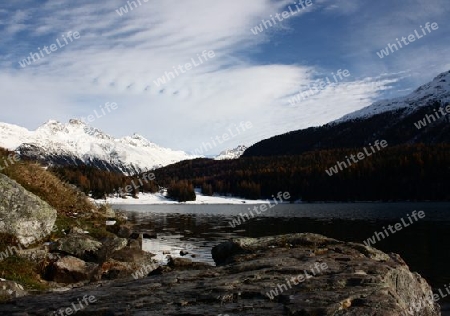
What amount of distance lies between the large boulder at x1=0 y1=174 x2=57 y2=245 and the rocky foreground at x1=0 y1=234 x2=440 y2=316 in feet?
27.9

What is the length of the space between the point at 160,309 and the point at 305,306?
3.37 metres

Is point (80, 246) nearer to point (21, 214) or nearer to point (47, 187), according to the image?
point (21, 214)

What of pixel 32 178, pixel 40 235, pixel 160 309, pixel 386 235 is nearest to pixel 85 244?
pixel 40 235

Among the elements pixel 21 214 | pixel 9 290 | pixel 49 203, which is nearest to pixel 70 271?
pixel 21 214

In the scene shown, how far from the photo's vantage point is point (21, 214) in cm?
2003

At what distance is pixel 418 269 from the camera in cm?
3434

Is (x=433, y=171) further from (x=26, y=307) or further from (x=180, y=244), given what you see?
(x=26, y=307)

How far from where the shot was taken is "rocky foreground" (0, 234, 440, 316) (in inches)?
376

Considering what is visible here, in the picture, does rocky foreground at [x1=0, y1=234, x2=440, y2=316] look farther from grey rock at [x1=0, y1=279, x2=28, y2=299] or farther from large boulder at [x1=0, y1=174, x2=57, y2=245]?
large boulder at [x1=0, y1=174, x2=57, y2=245]

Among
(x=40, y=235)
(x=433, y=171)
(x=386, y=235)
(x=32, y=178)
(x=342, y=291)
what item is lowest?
(x=433, y=171)

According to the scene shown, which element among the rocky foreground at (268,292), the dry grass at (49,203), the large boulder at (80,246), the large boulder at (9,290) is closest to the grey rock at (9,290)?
the large boulder at (9,290)

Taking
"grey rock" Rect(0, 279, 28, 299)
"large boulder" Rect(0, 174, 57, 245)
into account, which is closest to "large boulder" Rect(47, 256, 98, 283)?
"large boulder" Rect(0, 174, 57, 245)

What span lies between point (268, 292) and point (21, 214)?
47.6ft

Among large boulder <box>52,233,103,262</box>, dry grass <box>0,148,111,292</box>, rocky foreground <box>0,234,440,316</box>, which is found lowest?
rocky foreground <box>0,234,440,316</box>
